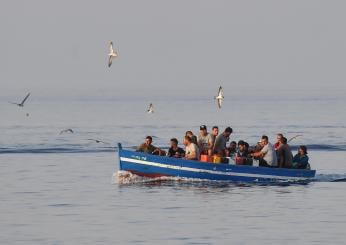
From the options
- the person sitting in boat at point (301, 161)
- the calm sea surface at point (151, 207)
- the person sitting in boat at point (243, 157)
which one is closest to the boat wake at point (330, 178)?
the calm sea surface at point (151, 207)

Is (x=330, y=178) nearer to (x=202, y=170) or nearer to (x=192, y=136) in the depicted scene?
(x=202, y=170)

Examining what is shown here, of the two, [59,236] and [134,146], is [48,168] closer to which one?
[134,146]

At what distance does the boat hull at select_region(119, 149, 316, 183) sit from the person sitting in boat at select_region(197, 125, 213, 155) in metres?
0.52

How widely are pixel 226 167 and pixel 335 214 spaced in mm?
8968

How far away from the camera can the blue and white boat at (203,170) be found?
47688 millimetres

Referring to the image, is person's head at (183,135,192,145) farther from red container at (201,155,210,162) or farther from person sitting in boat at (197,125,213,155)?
red container at (201,155,210,162)

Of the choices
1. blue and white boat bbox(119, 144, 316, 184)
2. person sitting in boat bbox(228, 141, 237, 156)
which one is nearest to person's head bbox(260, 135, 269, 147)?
blue and white boat bbox(119, 144, 316, 184)

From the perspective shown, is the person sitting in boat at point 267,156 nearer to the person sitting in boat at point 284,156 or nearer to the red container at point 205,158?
the person sitting in boat at point 284,156

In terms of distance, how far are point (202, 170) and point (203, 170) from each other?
4 centimetres

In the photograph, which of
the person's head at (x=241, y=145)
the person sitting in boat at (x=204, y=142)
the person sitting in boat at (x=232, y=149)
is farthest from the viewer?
the person sitting in boat at (x=232, y=149)

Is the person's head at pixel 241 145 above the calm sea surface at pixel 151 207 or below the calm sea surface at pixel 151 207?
above

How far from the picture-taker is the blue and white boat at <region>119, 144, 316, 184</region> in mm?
47688

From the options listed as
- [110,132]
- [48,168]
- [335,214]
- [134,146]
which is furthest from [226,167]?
[110,132]

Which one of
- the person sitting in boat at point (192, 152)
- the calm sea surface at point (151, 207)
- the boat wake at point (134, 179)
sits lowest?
the calm sea surface at point (151, 207)
